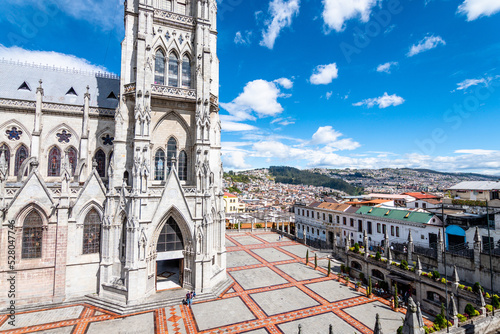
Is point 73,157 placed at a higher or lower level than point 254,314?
higher

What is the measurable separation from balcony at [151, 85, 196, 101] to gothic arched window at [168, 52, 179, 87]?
1719mm

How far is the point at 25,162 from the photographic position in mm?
21312

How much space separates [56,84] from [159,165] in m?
15.4

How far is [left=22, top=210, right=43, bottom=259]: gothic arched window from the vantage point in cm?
1841

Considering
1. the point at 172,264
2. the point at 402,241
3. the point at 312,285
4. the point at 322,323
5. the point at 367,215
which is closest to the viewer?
the point at 322,323

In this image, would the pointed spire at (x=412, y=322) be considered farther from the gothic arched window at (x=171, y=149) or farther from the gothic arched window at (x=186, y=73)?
the gothic arched window at (x=186, y=73)

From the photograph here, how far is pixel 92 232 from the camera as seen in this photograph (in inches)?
779

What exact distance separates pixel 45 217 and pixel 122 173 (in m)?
6.21

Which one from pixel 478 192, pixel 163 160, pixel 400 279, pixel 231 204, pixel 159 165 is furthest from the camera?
pixel 231 204

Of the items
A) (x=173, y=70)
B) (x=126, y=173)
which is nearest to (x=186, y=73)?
(x=173, y=70)

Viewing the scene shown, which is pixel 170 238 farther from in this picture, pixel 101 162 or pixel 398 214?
pixel 398 214

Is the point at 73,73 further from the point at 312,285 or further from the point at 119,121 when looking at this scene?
the point at 312,285

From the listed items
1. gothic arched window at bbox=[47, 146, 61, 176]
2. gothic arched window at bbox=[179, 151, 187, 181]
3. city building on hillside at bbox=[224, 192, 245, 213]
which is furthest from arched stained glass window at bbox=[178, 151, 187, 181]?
city building on hillside at bbox=[224, 192, 245, 213]

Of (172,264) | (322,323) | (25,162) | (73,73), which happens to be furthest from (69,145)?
(322,323)
